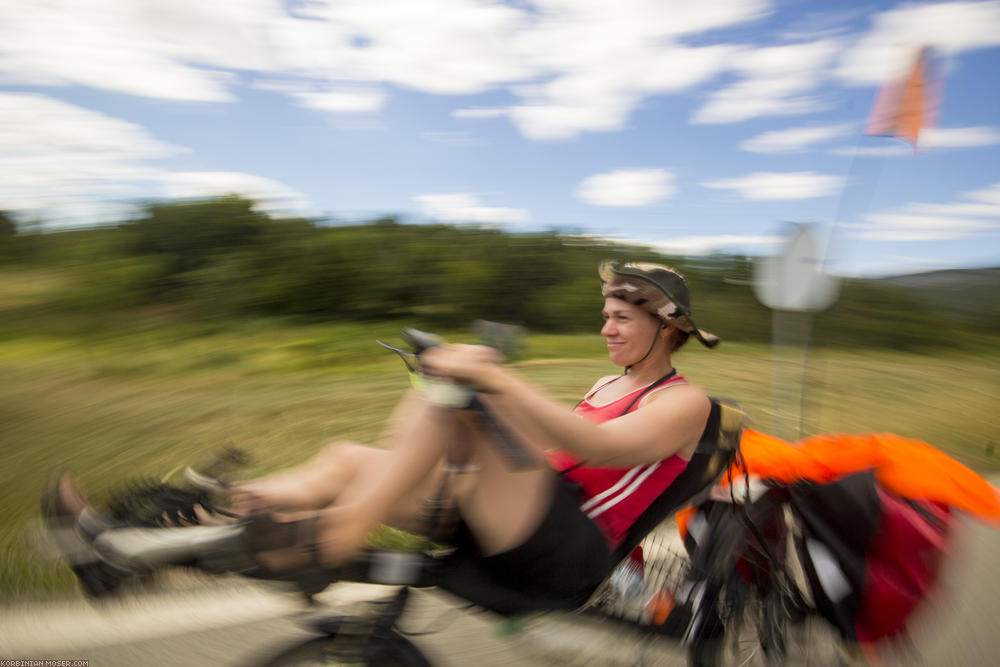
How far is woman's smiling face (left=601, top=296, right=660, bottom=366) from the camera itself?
2049mm

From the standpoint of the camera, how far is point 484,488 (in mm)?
1718

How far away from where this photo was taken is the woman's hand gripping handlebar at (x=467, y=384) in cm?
151

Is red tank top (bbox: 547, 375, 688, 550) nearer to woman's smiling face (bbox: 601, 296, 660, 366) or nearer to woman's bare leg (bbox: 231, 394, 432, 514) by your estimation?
woman's smiling face (bbox: 601, 296, 660, 366)

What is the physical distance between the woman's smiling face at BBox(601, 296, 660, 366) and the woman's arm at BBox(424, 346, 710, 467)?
20 centimetres

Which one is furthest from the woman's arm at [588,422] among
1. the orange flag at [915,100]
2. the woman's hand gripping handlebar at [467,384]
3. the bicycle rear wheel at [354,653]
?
the orange flag at [915,100]

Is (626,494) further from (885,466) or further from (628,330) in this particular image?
(885,466)

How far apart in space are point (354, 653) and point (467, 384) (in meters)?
0.72

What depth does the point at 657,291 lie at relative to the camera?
2006 millimetres

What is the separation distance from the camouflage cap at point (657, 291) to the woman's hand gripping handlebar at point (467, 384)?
1.87 feet

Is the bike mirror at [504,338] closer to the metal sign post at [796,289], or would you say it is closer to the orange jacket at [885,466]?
the orange jacket at [885,466]

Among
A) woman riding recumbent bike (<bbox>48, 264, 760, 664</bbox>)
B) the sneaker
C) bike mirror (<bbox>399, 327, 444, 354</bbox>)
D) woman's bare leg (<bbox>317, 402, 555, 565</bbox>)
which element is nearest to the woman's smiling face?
woman riding recumbent bike (<bbox>48, 264, 760, 664</bbox>)

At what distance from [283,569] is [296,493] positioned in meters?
0.27

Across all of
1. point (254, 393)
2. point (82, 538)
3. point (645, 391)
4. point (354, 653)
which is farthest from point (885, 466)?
point (254, 393)

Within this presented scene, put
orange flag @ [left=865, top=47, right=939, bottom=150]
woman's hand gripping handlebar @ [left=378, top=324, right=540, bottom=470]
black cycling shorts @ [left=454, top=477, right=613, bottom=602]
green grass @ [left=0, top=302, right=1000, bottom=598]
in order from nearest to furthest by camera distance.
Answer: woman's hand gripping handlebar @ [left=378, top=324, right=540, bottom=470], black cycling shorts @ [left=454, top=477, right=613, bottom=602], orange flag @ [left=865, top=47, right=939, bottom=150], green grass @ [left=0, top=302, right=1000, bottom=598]
